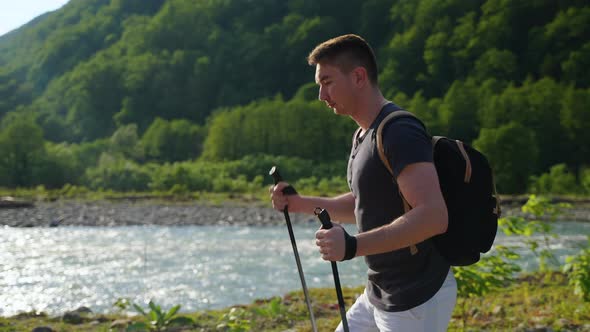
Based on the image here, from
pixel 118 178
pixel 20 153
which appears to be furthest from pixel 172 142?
pixel 118 178

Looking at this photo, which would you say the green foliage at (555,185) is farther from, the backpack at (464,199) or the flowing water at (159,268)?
the backpack at (464,199)

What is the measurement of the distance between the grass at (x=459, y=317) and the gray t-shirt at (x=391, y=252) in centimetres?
317

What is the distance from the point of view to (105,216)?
32875 millimetres

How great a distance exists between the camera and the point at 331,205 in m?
3.23

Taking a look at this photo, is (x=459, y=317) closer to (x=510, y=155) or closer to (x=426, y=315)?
(x=426, y=315)

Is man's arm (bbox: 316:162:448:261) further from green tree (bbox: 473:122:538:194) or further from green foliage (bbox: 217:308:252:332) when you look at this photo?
green tree (bbox: 473:122:538:194)

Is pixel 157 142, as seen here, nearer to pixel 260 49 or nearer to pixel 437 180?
pixel 260 49

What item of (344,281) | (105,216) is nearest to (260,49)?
(105,216)

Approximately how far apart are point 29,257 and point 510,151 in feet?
139

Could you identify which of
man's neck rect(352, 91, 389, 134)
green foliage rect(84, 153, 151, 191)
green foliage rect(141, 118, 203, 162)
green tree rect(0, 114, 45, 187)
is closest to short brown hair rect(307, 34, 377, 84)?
man's neck rect(352, 91, 389, 134)

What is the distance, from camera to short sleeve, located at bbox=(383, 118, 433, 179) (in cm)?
246

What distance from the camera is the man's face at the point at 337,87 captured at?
2725 millimetres

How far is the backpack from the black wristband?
355 mm

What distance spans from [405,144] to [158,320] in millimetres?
4436
